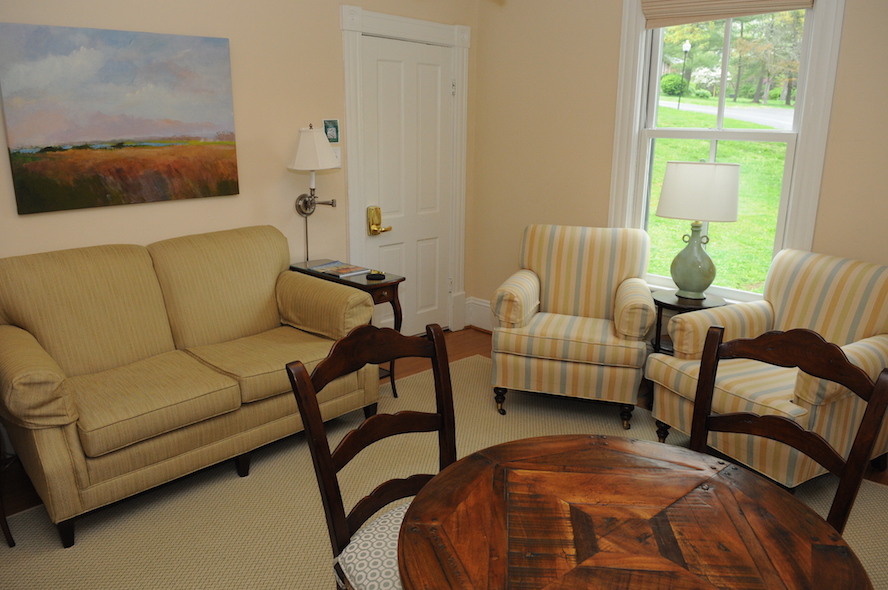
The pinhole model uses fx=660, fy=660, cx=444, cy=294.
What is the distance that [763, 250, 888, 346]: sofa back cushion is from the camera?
2.87 metres

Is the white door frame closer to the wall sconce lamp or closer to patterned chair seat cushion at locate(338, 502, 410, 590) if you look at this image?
the wall sconce lamp

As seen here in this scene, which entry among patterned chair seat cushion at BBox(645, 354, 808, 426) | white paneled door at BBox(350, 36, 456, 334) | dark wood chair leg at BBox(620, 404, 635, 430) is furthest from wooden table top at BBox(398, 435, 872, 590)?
white paneled door at BBox(350, 36, 456, 334)

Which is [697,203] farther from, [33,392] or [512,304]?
[33,392]

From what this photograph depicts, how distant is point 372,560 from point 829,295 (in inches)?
97.9

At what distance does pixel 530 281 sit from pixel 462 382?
0.74m

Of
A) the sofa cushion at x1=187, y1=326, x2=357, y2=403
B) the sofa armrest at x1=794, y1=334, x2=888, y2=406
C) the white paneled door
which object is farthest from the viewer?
the white paneled door

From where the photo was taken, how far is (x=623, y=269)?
3705 mm

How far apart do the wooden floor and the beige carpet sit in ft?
0.32

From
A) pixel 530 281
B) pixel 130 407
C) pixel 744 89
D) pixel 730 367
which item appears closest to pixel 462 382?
pixel 530 281

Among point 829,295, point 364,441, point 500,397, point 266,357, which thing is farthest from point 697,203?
point 364,441

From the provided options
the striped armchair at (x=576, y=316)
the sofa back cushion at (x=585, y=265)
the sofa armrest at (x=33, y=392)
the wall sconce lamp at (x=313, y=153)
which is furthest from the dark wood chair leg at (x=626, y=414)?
the sofa armrest at (x=33, y=392)

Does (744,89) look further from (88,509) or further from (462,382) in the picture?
(88,509)

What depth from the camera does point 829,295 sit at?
300 centimetres

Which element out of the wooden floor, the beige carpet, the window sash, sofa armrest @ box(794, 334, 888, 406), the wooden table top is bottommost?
the beige carpet
